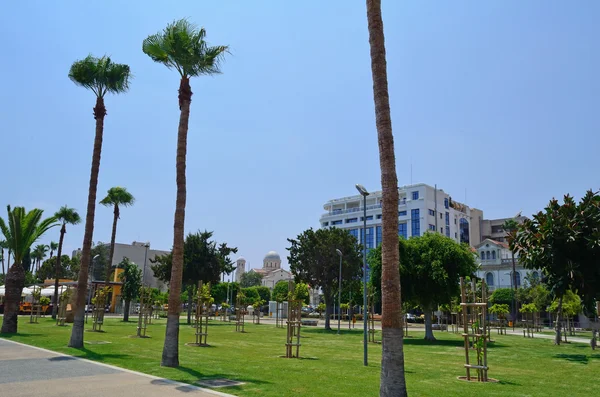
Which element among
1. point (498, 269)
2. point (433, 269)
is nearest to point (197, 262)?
point (433, 269)

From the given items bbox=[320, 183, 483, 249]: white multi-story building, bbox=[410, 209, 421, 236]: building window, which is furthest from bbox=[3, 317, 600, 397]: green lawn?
bbox=[410, 209, 421, 236]: building window

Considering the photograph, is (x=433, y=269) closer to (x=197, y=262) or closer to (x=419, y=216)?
(x=197, y=262)

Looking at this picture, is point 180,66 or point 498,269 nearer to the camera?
point 180,66

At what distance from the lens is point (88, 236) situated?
21297mm

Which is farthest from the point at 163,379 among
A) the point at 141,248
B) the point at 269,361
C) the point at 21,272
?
the point at 141,248

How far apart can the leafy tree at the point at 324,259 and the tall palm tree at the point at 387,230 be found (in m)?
36.4

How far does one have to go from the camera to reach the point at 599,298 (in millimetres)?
22469

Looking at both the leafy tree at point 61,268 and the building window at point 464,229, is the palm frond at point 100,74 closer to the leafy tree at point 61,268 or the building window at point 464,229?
the leafy tree at point 61,268

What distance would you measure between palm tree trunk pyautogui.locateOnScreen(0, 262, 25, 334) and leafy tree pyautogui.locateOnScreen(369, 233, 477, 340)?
23.0m

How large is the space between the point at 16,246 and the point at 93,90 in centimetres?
1115

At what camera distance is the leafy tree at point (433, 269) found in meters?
31.1

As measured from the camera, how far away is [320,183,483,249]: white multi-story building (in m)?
103

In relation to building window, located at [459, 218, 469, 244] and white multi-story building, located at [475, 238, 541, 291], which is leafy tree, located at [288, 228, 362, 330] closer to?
white multi-story building, located at [475, 238, 541, 291]

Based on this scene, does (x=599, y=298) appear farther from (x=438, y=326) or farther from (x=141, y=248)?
(x=141, y=248)
